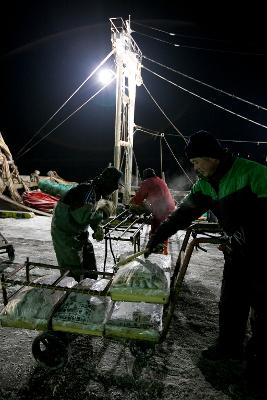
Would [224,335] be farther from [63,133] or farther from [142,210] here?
[63,133]

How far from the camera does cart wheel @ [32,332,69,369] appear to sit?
2990 mm

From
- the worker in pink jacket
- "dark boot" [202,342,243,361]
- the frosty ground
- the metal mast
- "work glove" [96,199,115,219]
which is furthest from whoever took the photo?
the metal mast

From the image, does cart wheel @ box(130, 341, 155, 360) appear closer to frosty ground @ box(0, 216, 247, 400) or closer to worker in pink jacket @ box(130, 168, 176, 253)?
frosty ground @ box(0, 216, 247, 400)

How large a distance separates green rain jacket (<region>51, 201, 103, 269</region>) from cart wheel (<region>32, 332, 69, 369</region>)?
3.36ft

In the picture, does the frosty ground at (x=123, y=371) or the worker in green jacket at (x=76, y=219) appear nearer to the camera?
the frosty ground at (x=123, y=371)

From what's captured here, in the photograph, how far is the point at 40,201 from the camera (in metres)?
14.1

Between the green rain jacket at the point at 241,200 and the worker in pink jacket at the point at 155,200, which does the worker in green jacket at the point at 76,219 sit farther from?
the worker in pink jacket at the point at 155,200

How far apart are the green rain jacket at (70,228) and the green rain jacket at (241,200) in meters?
1.56

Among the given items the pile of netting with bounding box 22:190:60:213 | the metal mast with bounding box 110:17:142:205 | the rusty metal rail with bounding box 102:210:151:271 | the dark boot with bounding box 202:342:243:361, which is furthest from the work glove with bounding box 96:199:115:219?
the pile of netting with bounding box 22:190:60:213

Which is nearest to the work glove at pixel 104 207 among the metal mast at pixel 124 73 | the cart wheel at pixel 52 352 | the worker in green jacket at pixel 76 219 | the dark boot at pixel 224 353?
the worker in green jacket at pixel 76 219

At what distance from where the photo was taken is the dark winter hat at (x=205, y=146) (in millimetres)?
2848

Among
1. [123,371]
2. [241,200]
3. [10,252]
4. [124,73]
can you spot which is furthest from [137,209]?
[124,73]

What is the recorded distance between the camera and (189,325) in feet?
13.2

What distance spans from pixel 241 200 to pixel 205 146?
624 mm
